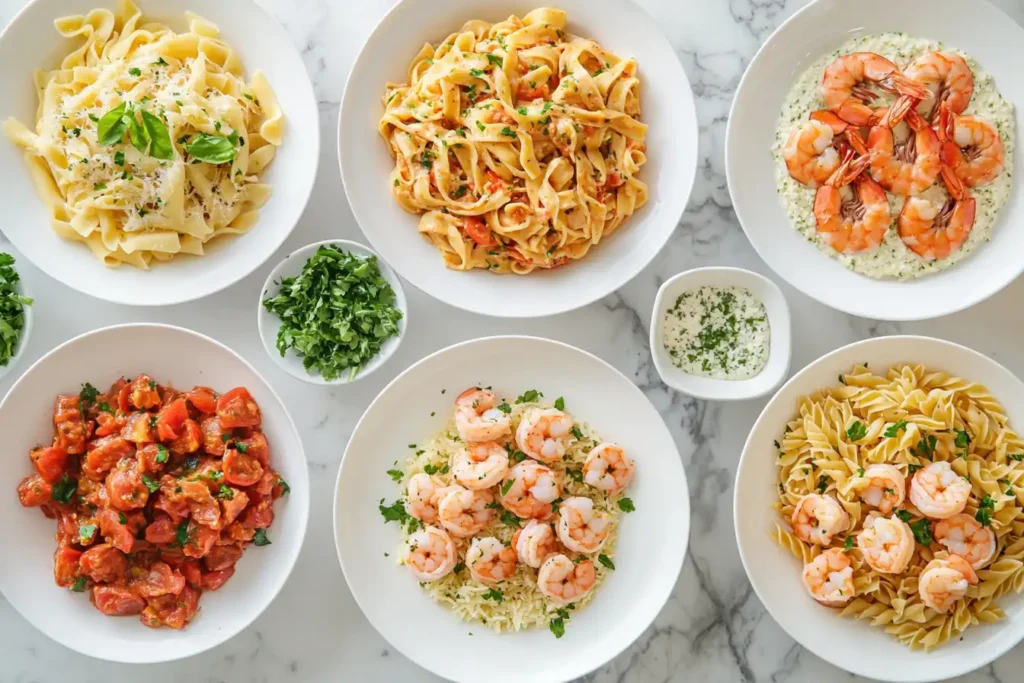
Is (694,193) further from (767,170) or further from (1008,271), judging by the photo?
(1008,271)

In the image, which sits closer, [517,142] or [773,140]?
[517,142]

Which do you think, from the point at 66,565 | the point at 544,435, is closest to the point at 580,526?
the point at 544,435

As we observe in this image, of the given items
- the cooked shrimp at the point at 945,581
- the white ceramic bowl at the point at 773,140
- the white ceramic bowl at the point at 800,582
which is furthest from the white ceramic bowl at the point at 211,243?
the cooked shrimp at the point at 945,581

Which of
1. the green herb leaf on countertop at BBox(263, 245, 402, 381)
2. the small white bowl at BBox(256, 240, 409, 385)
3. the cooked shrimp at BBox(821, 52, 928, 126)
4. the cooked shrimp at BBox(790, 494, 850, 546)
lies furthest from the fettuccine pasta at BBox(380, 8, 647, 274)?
the cooked shrimp at BBox(790, 494, 850, 546)

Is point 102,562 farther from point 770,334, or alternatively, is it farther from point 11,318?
point 770,334

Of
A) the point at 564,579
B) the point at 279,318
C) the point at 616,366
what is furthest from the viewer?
the point at 616,366

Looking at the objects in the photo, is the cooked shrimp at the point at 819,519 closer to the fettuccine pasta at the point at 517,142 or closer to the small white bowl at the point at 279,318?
the fettuccine pasta at the point at 517,142

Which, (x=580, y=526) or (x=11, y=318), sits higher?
(x=11, y=318)
